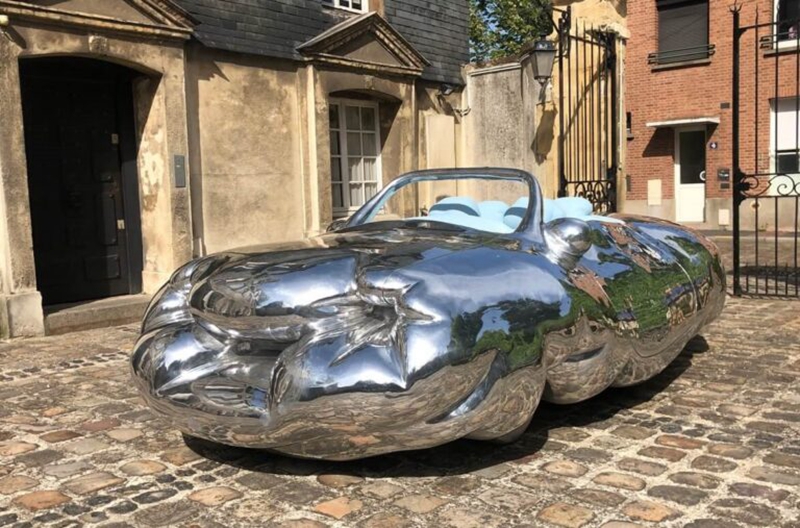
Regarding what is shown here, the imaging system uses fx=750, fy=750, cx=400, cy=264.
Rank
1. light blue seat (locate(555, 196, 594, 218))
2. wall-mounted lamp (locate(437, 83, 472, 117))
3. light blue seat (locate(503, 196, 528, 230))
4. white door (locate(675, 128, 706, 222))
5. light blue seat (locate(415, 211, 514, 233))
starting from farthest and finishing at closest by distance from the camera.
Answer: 1. white door (locate(675, 128, 706, 222))
2. wall-mounted lamp (locate(437, 83, 472, 117))
3. light blue seat (locate(555, 196, 594, 218))
4. light blue seat (locate(503, 196, 528, 230))
5. light blue seat (locate(415, 211, 514, 233))

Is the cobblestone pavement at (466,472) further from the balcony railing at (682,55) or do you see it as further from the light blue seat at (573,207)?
the balcony railing at (682,55)

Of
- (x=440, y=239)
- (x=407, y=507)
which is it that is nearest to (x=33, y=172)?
(x=440, y=239)

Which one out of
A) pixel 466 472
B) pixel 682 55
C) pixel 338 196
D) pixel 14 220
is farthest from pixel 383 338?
pixel 682 55

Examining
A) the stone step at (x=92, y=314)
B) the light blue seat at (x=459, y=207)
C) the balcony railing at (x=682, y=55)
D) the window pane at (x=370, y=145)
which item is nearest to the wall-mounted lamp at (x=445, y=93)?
the window pane at (x=370, y=145)

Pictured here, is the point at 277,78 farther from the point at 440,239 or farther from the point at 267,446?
the point at 267,446

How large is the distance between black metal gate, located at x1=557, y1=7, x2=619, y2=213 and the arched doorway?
18.0 feet

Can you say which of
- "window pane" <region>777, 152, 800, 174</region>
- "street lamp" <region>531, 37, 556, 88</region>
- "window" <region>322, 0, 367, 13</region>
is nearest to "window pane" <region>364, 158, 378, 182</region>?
"window" <region>322, 0, 367, 13</region>

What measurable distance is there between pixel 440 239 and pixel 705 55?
726 inches

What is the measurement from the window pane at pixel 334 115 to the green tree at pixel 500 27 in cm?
2011

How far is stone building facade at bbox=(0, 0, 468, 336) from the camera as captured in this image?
7.00 meters

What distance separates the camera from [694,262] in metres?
4.63

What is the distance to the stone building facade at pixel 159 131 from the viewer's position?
7.00 metres

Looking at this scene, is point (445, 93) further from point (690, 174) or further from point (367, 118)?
point (690, 174)

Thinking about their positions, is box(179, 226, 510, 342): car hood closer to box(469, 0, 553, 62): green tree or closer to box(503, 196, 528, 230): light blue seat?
box(503, 196, 528, 230): light blue seat
